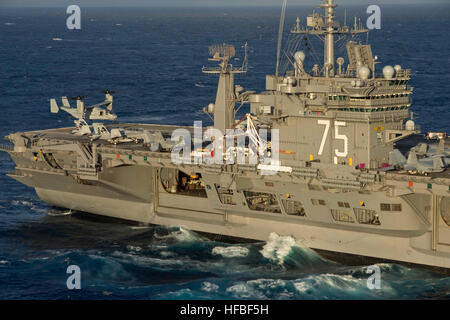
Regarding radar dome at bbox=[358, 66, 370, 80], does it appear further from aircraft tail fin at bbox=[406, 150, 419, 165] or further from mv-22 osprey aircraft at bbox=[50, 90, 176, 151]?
mv-22 osprey aircraft at bbox=[50, 90, 176, 151]

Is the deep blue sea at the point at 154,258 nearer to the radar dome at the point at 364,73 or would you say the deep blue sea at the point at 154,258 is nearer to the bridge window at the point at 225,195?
the bridge window at the point at 225,195

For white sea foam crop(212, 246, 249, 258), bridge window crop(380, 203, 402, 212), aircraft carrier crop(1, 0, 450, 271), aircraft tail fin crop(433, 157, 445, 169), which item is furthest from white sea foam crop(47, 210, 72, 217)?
aircraft tail fin crop(433, 157, 445, 169)

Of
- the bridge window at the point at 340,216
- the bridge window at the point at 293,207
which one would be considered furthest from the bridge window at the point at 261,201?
the bridge window at the point at 340,216

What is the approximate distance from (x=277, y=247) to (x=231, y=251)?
76.8 inches

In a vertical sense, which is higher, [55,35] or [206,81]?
[55,35]

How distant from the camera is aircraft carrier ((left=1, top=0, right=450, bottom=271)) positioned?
31.1 meters

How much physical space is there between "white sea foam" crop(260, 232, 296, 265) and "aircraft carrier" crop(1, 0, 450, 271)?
1.00 ft

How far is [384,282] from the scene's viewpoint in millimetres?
30359

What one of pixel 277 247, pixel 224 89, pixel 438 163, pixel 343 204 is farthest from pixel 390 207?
pixel 224 89

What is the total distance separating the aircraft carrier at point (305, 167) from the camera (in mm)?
31125

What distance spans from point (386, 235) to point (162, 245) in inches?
382

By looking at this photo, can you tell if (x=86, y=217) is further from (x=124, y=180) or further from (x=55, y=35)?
(x=55, y=35)

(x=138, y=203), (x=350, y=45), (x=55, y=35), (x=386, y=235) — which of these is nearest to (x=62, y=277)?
(x=138, y=203)

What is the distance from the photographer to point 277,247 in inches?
1335
